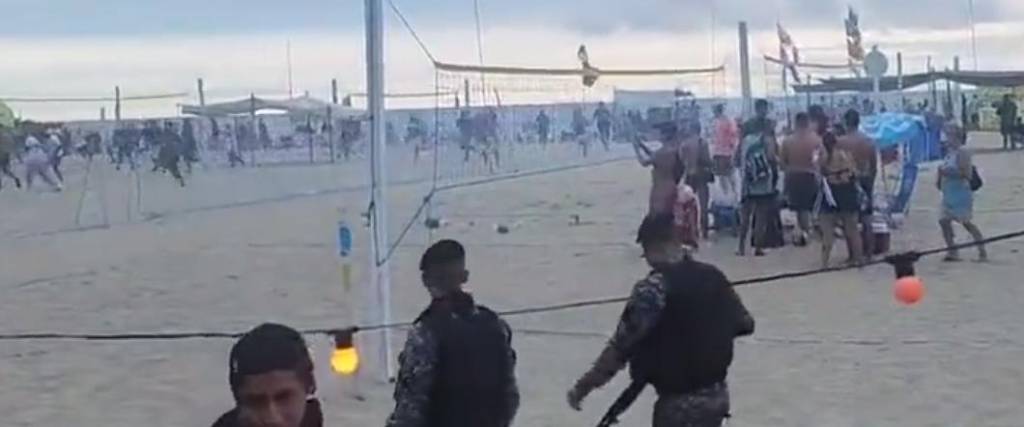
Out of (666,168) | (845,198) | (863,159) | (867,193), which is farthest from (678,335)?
(867,193)

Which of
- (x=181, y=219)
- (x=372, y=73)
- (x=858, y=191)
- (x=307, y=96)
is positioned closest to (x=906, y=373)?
(x=372, y=73)

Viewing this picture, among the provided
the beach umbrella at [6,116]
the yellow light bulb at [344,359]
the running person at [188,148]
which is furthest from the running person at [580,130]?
the yellow light bulb at [344,359]

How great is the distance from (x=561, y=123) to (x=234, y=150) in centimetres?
889

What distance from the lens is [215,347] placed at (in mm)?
12773

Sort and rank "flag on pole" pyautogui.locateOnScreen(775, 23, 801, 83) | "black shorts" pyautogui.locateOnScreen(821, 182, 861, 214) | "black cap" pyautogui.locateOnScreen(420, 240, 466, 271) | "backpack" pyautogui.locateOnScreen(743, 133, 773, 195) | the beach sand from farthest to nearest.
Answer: "flag on pole" pyautogui.locateOnScreen(775, 23, 801, 83)
"backpack" pyautogui.locateOnScreen(743, 133, 773, 195)
"black shorts" pyautogui.locateOnScreen(821, 182, 861, 214)
the beach sand
"black cap" pyautogui.locateOnScreen(420, 240, 466, 271)

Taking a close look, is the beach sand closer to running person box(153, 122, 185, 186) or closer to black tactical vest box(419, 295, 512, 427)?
black tactical vest box(419, 295, 512, 427)

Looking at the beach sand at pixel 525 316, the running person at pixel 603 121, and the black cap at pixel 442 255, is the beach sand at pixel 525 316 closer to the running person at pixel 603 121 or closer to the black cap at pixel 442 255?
the black cap at pixel 442 255

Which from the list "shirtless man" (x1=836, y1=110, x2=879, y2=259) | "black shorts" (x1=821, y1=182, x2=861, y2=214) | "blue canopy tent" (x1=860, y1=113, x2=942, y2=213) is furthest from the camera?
"blue canopy tent" (x1=860, y1=113, x2=942, y2=213)

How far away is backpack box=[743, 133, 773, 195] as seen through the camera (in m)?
17.6

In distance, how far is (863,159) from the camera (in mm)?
16766

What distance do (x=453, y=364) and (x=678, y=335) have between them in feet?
3.15

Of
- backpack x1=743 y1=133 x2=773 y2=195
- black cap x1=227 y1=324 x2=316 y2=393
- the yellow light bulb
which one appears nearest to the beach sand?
backpack x1=743 y1=133 x2=773 y2=195

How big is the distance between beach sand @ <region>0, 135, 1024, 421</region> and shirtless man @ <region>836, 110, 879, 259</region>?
507 mm

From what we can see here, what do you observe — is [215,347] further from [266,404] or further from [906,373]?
[266,404]
